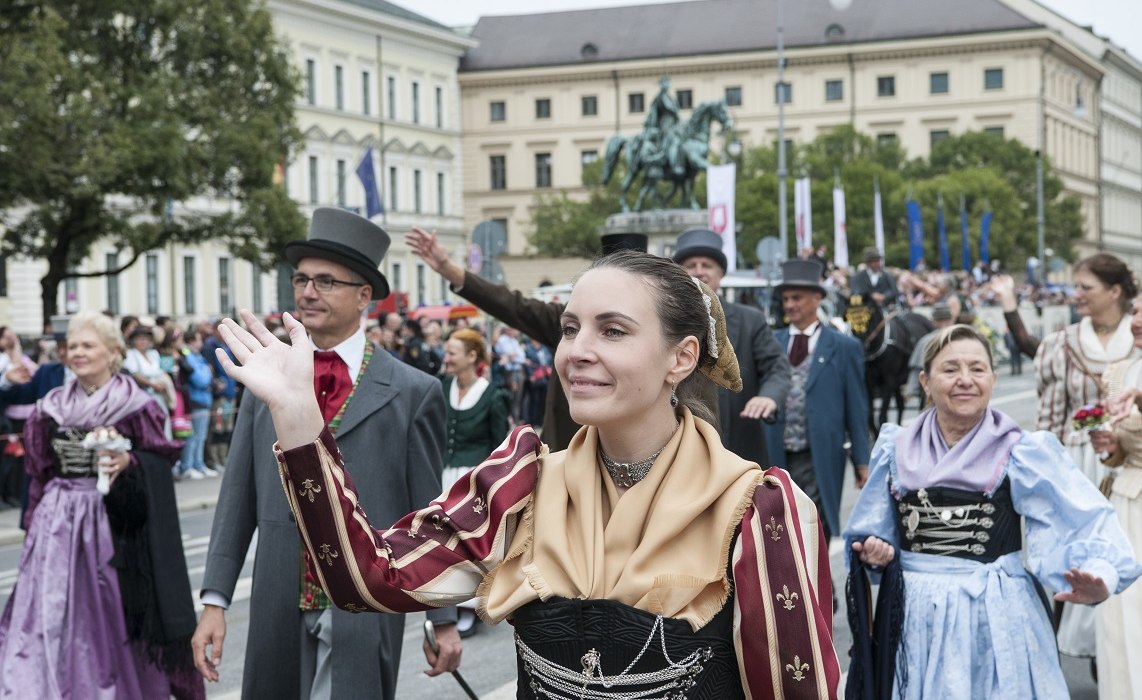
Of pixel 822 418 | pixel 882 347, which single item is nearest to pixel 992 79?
pixel 882 347

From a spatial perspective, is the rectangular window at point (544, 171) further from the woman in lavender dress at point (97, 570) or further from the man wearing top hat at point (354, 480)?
the man wearing top hat at point (354, 480)

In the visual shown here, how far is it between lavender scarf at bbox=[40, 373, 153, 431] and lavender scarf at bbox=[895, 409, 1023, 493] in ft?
10.2

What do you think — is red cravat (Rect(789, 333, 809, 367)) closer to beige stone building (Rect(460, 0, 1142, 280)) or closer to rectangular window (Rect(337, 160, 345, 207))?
rectangular window (Rect(337, 160, 345, 207))

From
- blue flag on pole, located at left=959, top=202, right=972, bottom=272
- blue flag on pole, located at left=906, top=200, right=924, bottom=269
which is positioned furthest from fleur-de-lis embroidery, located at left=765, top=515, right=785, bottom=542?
blue flag on pole, located at left=959, top=202, right=972, bottom=272

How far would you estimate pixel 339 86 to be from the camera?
7369cm

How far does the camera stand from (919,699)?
531cm

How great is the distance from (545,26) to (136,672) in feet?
286

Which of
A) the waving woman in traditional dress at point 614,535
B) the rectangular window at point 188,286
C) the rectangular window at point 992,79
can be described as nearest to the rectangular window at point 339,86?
the rectangular window at point 188,286

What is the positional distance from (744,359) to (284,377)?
192 inches

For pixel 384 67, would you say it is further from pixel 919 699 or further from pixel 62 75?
pixel 919 699

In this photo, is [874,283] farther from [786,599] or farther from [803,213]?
[803,213]

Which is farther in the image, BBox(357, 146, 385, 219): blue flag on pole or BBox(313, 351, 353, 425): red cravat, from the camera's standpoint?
BBox(357, 146, 385, 219): blue flag on pole

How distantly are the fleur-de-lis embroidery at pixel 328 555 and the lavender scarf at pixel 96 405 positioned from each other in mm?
3844

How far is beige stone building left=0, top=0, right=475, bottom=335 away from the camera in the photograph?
6047 centimetres
